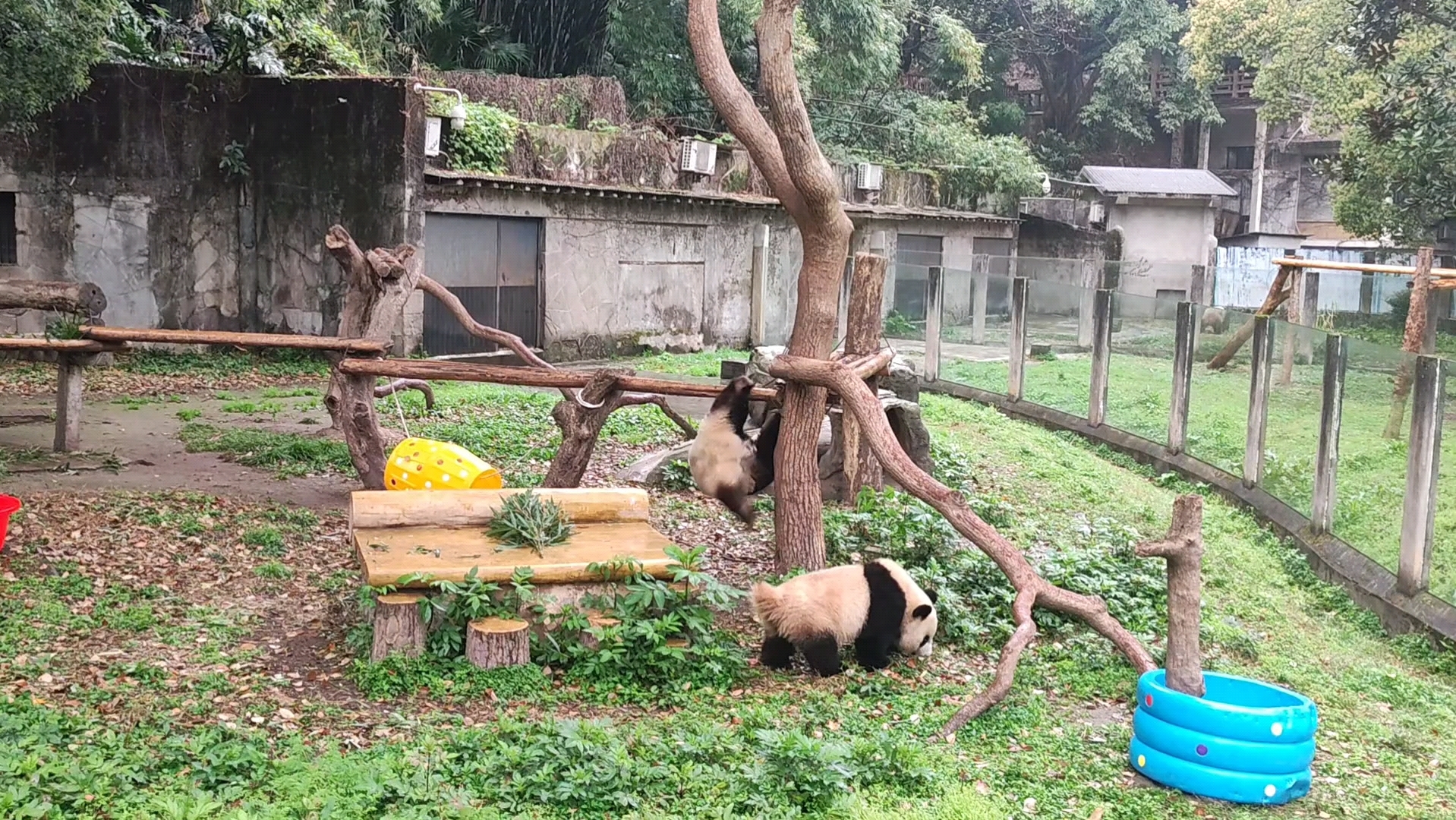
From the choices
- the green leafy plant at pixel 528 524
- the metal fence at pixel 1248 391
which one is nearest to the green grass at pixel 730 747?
the green leafy plant at pixel 528 524

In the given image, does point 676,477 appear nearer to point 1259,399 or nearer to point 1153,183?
point 1259,399

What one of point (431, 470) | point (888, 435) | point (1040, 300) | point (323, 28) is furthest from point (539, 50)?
point (888, 435)

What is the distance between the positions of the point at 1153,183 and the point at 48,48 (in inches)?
920

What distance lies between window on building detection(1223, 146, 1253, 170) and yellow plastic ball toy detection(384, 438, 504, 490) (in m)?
34.8

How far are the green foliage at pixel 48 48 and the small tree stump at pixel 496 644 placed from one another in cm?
740

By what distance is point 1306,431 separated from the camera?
9.71m

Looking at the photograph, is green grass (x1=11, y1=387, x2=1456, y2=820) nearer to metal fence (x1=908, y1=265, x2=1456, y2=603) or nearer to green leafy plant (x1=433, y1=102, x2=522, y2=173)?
metal fence (x1=908, y1=265, x2=1456, y2=603)

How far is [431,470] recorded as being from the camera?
25.5ft

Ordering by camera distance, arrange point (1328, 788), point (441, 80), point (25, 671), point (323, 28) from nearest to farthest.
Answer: point (1328, 788)
point (25, 671)
point (323, 28)
point (441, 80)

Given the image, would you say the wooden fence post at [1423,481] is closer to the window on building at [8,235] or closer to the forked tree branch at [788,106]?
the forked tree branch at [788,106]

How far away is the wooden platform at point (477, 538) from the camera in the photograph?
577cm

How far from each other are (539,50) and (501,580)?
20173 millimetres

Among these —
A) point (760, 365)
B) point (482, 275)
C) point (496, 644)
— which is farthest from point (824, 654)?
point (482, 275)

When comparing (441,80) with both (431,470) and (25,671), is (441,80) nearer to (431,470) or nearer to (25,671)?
(431,470)
